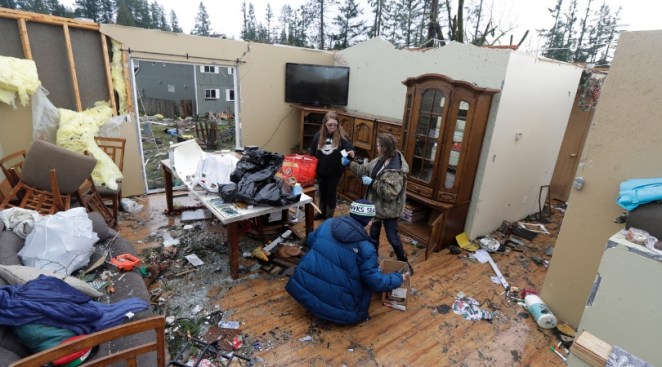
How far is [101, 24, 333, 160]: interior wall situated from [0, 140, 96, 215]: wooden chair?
2155mm

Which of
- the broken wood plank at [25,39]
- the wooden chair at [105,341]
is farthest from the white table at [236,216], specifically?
the broken wood plank at [25,39]

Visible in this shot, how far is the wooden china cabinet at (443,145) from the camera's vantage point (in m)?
3.88

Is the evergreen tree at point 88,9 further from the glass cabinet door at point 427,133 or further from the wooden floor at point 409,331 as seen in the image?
the wooden floor at point 409,331

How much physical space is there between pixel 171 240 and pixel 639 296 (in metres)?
4.46

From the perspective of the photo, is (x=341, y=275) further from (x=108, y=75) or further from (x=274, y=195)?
(x=108, y=75)

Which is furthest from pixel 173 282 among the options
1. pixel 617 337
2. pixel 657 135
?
pixel 657 135

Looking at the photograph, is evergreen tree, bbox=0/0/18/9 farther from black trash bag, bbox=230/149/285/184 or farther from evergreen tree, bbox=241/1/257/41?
black trash bag, bbox=230/149/285/184

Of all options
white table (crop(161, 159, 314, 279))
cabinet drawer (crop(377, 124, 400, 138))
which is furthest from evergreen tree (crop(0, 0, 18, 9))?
cabinet drawer (crop(377, 124, 400, 138))

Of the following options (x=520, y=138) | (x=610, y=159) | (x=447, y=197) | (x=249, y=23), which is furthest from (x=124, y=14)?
(x=610, y=159)

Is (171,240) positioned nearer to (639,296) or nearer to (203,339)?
(203,339)

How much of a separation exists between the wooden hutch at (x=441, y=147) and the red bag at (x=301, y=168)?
1310 mm

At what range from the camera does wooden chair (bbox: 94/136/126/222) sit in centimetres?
448

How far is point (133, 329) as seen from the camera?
1.53 m

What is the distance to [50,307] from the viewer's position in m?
1.71
